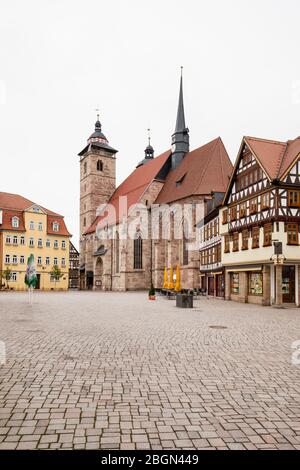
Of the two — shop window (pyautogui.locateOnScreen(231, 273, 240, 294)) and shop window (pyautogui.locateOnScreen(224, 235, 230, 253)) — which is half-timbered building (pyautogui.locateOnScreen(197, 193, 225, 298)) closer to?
shop window (pyautogui.locateOnScreen(231, 273, 240, 294))

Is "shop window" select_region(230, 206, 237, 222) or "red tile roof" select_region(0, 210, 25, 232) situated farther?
"red tile roof" select_region(0, 210, 25, 232)

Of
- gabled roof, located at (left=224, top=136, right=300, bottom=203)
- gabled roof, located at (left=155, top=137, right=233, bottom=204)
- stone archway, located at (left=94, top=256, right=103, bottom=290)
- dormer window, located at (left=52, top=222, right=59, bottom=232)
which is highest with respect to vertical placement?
gabled roof, located at (left=155, top=137, right=233, bottom=204)

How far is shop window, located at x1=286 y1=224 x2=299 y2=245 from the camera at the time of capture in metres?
21.4

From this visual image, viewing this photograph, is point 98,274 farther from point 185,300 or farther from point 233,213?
point 185,300

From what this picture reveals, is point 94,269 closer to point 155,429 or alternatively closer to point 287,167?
point 287,167

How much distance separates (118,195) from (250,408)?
55353mm

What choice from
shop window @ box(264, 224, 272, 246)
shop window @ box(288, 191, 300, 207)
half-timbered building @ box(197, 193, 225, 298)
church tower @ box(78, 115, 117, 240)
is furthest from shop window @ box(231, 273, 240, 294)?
church tower @ box(78, 115, 117, 240)

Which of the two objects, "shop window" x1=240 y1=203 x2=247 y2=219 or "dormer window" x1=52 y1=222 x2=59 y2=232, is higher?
"dormer window" x1=52 y1=222 x2=59 y2=232

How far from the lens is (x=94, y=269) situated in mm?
55688

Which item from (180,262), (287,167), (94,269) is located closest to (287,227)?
(287,167)

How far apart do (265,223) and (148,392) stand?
61.2 feet

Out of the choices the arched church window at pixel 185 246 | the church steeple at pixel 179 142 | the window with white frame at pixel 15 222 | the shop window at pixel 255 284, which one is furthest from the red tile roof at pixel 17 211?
the shop window at pixel 255 284

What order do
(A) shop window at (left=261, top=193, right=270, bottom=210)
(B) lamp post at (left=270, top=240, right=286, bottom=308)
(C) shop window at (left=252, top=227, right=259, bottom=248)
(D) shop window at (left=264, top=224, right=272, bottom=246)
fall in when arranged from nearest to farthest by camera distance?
1. (B) lamp post at (left=270, top=240, right=286, bottom=308)
2. (D) shop window at (left=264, top=224, right=272, bottom=246)
3. (A) shop window at (left=261, top=193, right=270, bottom=210)
4. (C) shop window at (left=252, top=227, right=259, bottom=248)

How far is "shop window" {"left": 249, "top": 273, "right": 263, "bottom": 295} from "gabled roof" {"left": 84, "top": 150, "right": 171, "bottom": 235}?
2637 centimetres
